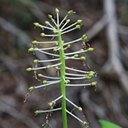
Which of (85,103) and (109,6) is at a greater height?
(109,6)

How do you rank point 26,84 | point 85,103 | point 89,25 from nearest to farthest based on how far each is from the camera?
1. point 85,103
2. point 26,84
3. point 89,25

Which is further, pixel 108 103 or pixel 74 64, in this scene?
pixel 74 64

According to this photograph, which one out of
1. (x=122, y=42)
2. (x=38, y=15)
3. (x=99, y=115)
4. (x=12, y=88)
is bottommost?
(x=99, y=115)

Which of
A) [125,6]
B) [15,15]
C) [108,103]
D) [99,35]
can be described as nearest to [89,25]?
[99,35]

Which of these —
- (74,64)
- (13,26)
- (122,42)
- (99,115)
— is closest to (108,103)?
(99,115)

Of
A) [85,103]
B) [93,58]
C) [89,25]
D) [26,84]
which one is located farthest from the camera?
[89,25]

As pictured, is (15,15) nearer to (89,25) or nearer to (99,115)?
(89,25)
